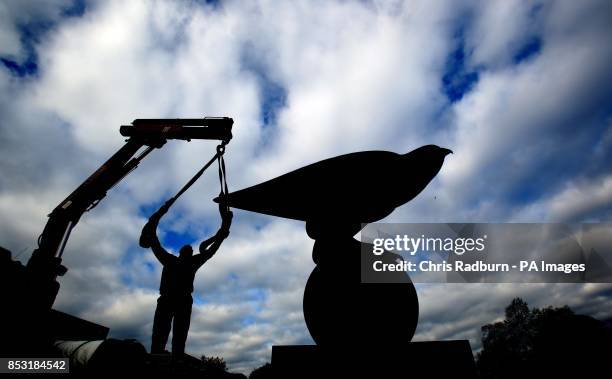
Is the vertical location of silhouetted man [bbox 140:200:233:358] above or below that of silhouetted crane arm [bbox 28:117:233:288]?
below

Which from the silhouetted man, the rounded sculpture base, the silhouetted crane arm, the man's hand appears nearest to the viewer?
the rounded sculpture base

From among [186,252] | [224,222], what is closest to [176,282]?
[186,252]

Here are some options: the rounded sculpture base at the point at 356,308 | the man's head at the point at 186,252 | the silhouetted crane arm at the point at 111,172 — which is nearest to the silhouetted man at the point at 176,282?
the man's head at the point at 186,252

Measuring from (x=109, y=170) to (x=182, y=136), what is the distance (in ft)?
7.18

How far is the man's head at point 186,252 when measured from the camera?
5.09m

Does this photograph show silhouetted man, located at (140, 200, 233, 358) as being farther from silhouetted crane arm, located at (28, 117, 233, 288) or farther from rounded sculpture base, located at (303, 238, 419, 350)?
silhouetted crane arm, located at (28, 117, 233, 288)

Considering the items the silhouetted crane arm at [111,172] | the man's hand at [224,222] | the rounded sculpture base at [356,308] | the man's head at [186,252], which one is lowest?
the rounded sculpture base at [356,308]

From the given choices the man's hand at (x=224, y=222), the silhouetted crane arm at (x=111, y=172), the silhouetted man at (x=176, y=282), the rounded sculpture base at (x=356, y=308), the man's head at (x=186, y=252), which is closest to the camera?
the rounded sculpture base at (x=356, y=308)

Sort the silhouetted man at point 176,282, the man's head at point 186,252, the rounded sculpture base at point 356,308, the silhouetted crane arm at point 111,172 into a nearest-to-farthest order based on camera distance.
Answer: the rounded sculpture base at point 356,308 < the silhouetted man at point 176,282 < the man's head at point 186,252 < the silhouetted crane arm at point 111,172

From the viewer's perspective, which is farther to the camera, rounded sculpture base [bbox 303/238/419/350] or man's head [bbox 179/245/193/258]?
man's head [bbox 179/245/193/258]

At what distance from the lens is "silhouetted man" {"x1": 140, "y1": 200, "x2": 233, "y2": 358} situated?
462 cm

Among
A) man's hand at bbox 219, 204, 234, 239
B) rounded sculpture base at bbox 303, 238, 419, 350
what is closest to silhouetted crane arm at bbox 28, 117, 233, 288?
man's hand at bbox 219, 204, 234, 239

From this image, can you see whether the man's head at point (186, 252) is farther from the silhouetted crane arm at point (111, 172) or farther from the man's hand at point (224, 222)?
the silhouetted crane arm at point (111, 172)

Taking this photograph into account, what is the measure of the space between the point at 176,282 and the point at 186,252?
492 mm
